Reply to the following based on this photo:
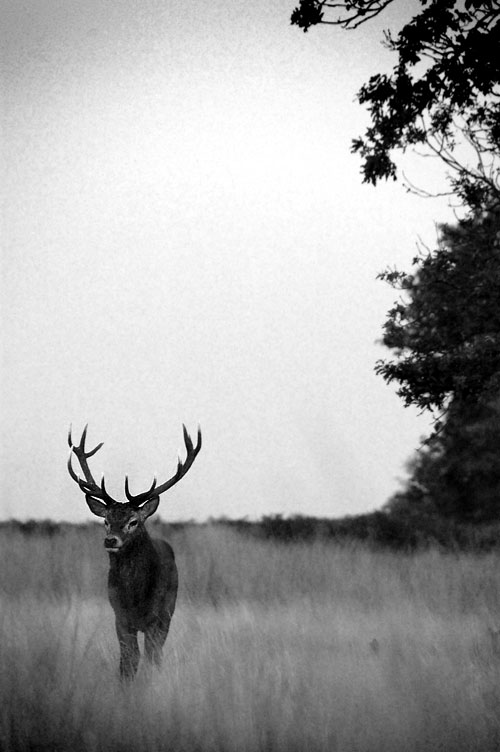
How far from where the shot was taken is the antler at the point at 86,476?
333 inches

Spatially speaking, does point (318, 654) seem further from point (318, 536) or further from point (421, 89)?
point (318, 536)

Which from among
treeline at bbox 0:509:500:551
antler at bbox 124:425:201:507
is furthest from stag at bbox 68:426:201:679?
treeline at bbox 0:509:500:551

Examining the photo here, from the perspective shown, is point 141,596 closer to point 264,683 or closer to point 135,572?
point 135,572

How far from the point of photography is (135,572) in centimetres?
859

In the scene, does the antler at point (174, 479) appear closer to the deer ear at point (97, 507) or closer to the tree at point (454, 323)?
the deer ear at point (97, 507)

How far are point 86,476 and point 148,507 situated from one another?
1147 mm

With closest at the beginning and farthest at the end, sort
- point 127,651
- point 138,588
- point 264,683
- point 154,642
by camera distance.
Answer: point 264,683, point 127,651, point 154,642, point 138,588

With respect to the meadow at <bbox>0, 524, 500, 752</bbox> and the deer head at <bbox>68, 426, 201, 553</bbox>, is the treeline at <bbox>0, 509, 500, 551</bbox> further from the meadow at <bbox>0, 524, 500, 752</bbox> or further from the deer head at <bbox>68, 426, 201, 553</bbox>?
the deer head at <bbox>68, 426, 201, 553</bbox>

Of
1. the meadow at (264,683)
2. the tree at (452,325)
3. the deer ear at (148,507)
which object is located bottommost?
the meadow at (264,683)

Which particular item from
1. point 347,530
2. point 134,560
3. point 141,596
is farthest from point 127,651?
point 347,530

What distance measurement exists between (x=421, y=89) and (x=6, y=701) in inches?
282

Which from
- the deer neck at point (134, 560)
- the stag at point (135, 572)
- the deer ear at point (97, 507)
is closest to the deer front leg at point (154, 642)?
the stag at point (135, 572)

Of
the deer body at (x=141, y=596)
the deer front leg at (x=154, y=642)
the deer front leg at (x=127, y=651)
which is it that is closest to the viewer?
the deer front leg at (x=127, y=651)

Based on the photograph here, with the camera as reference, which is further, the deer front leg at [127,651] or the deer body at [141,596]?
the deer body at [141,596]
